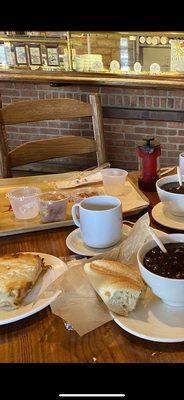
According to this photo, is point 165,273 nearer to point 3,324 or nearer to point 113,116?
point 3,324

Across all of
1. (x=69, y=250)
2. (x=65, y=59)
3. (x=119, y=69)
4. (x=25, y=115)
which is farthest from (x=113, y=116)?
(x=69, y=250)

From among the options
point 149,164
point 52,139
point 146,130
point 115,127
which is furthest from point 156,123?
point 149,164

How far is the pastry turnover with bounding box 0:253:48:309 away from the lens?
30.7 inches

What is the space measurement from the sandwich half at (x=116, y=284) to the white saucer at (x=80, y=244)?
0.13m

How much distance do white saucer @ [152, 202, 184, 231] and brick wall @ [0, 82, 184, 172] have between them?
6.52 feet

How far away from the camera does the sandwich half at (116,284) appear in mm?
743

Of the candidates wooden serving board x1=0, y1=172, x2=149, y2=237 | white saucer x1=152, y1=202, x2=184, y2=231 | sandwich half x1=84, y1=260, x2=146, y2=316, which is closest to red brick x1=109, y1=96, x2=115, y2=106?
wooden serving board x1=0, y1=172, x2=149, y2=237

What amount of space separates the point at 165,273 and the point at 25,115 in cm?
112

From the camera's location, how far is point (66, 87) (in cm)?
320

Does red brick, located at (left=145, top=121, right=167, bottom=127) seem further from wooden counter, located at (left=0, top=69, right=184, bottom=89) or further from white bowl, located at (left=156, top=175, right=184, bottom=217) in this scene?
white bowl, located at (left=156, top=175, right=184, bottom=217)

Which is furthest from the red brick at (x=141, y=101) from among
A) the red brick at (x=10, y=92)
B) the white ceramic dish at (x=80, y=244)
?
the white ceramic dish at (x=80, y=244)

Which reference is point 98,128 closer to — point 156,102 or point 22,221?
point 22,221

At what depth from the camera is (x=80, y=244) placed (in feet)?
3.30
